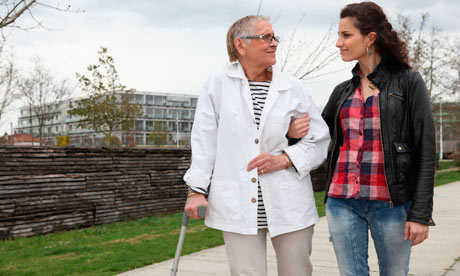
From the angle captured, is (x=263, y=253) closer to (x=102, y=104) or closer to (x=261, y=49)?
(x=261, y=49)

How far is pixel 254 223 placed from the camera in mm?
2910

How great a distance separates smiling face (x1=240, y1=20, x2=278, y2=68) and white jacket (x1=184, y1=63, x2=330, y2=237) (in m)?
0.09

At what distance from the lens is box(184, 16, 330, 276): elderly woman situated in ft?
9.61

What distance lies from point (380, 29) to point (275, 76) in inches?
23.3

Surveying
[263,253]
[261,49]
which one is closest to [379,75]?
[261,49]

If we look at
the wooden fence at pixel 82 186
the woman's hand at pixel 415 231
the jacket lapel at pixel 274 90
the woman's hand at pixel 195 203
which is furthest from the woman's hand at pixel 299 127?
the wooden fence at pixel 82 186

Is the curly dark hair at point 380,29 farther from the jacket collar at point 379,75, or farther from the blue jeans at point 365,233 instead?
the blue jeans at point 365,233

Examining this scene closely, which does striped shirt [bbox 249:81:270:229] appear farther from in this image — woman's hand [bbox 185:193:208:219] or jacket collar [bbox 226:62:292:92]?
woman's hand [bbox 185:193:208:219]

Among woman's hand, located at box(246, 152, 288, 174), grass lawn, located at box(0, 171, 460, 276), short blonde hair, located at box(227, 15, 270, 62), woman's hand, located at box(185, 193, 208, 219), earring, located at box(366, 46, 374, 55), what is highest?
short blonde hair, located at box(227, 15, 270, 62)

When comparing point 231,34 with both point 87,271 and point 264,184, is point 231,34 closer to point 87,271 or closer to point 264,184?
point 264,184

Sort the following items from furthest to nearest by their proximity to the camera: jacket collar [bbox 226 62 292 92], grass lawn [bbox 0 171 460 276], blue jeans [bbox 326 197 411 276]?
grass lawn [bbox 0 171 460 276] → jacket collar [bbox 226 62 292 92] → blue jeans [bbox 326 197 411 276]

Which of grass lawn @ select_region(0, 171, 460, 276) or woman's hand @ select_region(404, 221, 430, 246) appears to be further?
grass lawn @ select_region(0, 171, 460, 276)

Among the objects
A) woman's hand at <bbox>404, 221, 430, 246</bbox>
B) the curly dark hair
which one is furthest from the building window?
woman's hand at <bbox>404, 221, 430, 246</bbox>

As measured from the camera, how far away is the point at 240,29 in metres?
3.12
